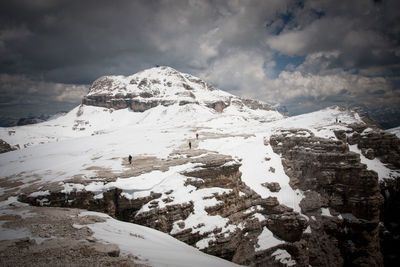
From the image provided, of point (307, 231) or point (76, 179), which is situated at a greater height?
point (76, 179)

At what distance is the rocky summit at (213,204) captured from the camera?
35.3 ft

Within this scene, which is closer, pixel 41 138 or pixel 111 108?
pixel 41 138

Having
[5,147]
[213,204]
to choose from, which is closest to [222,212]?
[213,204]

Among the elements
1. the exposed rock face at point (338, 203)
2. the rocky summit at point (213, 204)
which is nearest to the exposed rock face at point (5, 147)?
the rocky summit at point (213, 204)

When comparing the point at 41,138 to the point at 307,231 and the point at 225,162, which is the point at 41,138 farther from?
the point at 307,231

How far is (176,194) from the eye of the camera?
898 inches

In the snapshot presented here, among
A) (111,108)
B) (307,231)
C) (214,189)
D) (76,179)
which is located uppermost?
(111,108)

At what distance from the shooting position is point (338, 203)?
1286 inches

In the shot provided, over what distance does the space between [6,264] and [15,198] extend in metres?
17.9

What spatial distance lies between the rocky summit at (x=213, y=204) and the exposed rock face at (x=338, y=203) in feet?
0.52

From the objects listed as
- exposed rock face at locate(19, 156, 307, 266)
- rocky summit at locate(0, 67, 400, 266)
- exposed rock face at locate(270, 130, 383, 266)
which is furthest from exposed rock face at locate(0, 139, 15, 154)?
exposed rock face at locate(270, 130, 383, 266)

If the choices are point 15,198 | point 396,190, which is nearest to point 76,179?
point 15,198

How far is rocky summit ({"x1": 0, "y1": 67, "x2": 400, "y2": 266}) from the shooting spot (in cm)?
1076

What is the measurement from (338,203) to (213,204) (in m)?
24.8
